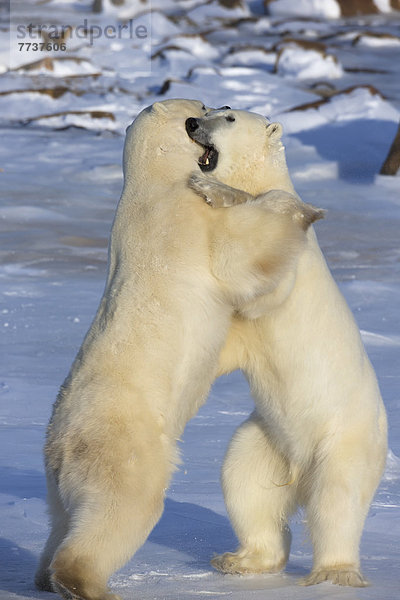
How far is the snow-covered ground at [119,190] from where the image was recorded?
3148 millimetres

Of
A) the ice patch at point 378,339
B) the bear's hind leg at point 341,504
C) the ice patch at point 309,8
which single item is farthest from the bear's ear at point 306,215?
the ice patch at point 309,8

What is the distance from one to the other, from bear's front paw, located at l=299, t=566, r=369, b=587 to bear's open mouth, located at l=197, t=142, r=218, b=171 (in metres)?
1.29

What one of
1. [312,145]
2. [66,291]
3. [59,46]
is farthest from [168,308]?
[59,46]

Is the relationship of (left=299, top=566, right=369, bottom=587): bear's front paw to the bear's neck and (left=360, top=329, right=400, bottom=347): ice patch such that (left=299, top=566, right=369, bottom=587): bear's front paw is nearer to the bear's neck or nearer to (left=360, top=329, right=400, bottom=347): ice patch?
the bear's neck

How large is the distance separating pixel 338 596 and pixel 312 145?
9.44 meters

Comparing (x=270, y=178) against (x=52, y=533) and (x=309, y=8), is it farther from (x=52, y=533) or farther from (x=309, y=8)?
(x=309, y=8)

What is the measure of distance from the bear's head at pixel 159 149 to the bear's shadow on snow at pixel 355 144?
738 cm

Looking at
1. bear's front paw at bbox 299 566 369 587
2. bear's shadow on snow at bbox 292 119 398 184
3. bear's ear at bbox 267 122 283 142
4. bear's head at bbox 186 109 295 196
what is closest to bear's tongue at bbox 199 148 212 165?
bear's head at bbox 186 109 295 196

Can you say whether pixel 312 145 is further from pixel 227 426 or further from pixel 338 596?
pixel 338 596

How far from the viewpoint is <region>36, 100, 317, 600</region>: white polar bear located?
97.1 inches

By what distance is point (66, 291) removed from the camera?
260 inches

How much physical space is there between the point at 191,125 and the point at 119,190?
6.77m

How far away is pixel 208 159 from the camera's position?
3309 mm

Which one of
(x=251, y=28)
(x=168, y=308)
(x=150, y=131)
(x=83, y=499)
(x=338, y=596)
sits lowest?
(x=251, y=28)
